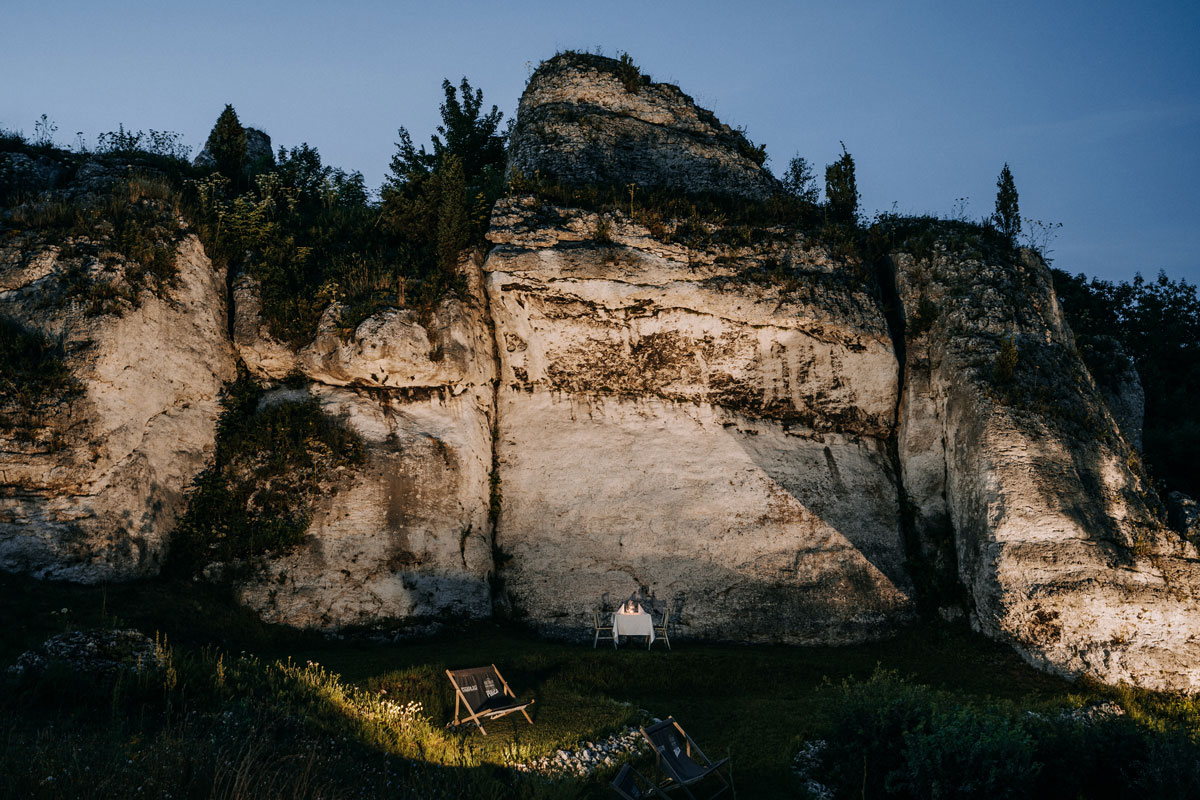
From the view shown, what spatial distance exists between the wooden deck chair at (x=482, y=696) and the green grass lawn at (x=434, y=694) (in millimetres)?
232

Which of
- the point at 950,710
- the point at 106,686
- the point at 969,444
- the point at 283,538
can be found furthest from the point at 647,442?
the point at 106,686

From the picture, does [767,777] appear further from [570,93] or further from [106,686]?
[570,93]

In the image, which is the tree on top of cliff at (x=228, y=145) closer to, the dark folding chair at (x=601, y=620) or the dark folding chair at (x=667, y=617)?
the dark folding chair at (x=601, y=620)

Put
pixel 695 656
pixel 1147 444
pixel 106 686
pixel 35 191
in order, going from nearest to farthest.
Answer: pixel 106 686
pixel 695 656
pixel 35 191
pixel 1147 444

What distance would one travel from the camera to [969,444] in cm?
1605

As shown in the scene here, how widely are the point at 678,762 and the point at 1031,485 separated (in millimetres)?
10277

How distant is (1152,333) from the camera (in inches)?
1158

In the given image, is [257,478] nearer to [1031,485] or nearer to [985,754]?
[985,754]

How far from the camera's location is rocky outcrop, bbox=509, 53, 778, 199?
22.6 metres

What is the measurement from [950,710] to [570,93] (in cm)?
2132

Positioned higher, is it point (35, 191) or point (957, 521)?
point (35, 191)

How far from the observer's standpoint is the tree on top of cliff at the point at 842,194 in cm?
2095

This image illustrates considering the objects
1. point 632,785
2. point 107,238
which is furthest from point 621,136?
point 632,785

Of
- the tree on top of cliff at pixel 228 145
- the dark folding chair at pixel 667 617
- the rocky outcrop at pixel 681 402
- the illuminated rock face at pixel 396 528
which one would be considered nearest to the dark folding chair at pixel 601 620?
the dark folding chair at pixel 667 617
